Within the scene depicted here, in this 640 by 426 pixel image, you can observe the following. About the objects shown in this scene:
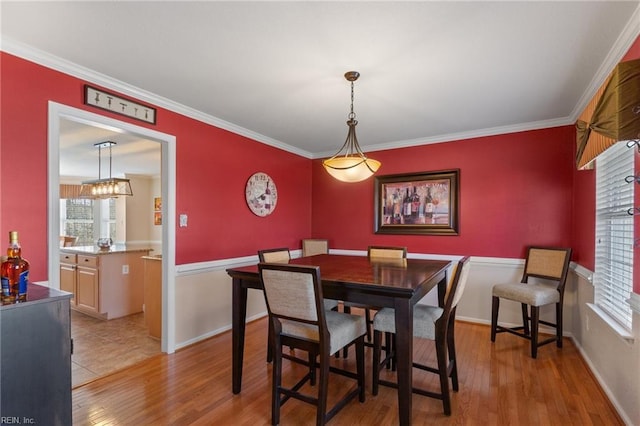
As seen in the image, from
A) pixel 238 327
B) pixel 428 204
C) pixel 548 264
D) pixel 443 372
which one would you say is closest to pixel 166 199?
pixel 238 327

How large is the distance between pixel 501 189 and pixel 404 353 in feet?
9.09

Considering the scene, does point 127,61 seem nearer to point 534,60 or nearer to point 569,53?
point 534,60

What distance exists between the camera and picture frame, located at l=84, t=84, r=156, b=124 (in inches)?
94.7

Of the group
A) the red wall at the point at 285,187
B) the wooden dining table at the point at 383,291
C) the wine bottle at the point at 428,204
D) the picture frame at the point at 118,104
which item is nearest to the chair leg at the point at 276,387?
the wooden dining table at the point at 383,291

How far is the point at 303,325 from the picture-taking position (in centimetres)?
192

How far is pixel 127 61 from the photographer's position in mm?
2213

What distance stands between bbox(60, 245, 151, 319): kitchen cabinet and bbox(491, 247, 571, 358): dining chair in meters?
4.33

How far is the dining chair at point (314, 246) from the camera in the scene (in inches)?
185

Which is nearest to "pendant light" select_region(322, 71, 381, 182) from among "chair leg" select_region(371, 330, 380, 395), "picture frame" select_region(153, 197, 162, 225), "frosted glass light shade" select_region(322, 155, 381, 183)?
"frosted glass light shade" select_region(322, 155, 381, 183)

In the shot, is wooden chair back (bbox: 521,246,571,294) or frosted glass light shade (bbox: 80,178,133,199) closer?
wooden chair back (bbox: 521,246,571,294)

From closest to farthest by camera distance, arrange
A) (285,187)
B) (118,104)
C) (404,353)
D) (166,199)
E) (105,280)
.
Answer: (404,353)
(118,104)
(166,199)
(105,280)
(285,187)

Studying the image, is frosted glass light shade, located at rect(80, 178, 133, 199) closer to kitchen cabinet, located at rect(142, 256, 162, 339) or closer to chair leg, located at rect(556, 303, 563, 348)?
kitchen cabinet, located at rect(142, 256, 162, 339)

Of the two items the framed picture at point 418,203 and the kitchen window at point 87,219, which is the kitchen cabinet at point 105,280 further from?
the framed picture at point 418,203

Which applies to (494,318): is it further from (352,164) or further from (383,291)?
(352,164)
